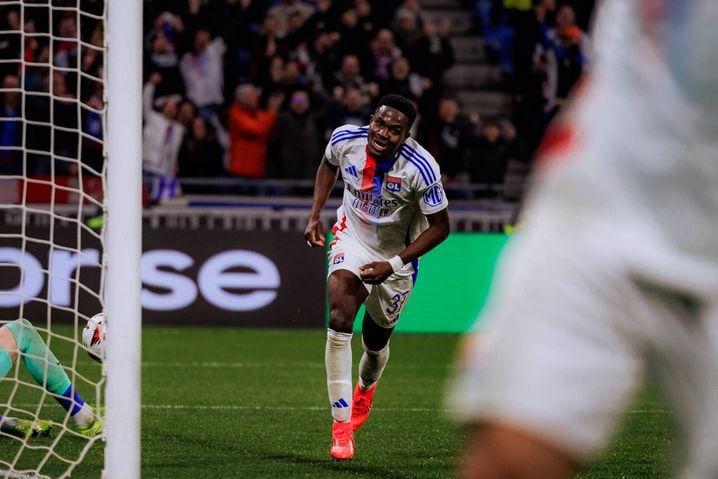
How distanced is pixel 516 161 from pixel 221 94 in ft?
12.7

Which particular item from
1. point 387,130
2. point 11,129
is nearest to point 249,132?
point 11,129

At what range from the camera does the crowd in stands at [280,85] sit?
14008 mm

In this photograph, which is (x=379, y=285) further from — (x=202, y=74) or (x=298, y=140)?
(x=202, y=74)

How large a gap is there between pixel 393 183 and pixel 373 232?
34 centimetres

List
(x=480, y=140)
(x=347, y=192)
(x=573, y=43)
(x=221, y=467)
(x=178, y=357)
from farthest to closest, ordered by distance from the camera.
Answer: (x=573, y=43)
(x=480, y=140)
(x=178, y=357)
(x=347, y=192)
(x=221, y=467)

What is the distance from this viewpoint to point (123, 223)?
14.4ft

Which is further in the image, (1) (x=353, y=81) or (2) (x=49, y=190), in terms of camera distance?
(1) (x=353, y=81)

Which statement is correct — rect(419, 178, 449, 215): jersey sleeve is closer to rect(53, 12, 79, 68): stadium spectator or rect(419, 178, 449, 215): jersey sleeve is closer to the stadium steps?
rect(53, 12, 79, 68): stadium spectator

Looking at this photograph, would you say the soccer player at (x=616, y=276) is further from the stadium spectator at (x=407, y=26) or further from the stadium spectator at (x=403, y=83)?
the stadium spectator at (x=407, y=26)

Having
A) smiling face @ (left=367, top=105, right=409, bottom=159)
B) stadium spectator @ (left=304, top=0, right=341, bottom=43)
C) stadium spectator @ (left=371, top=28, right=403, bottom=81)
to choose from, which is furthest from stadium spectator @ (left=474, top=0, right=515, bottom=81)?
smiling face @ (left=367, top=105, right=409, bottom=159)

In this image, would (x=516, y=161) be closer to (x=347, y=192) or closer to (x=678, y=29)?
(x=347, y=192)

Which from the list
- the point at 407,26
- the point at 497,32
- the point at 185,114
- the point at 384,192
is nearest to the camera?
the point at 384,192

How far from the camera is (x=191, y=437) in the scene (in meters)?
6.69

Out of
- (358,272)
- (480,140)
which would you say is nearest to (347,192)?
(358,272)
